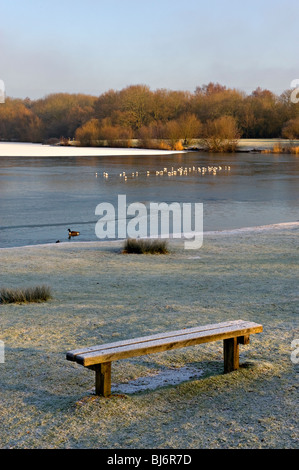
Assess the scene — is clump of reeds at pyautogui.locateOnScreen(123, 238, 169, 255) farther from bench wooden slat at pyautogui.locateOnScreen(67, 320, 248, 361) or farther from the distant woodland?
the distant woodland

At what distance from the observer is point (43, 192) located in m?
23.0

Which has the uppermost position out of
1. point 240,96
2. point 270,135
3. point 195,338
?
point 240,96

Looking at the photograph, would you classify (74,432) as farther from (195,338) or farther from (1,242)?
(1,242)

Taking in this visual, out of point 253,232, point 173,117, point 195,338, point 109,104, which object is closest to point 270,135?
point 173,117

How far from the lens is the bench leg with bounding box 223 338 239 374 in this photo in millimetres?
4359

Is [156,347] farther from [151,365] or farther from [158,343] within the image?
[151,365]

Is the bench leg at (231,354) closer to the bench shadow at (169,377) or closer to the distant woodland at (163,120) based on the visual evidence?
the bench shadow at (169,377)

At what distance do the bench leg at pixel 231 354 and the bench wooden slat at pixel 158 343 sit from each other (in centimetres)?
13

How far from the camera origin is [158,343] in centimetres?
390

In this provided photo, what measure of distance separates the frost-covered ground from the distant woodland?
56.0 m

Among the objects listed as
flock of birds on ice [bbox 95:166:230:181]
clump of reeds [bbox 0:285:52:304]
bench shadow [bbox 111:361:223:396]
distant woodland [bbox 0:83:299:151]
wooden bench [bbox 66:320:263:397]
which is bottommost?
bench shadow [bbox 111:361:223:396]

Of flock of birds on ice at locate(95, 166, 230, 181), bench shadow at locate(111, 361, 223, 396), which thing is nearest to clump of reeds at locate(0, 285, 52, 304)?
bench shadow at locate(111, 361, 223, 396)

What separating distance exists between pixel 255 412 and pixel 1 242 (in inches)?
383

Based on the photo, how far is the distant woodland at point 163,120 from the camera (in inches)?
2768
